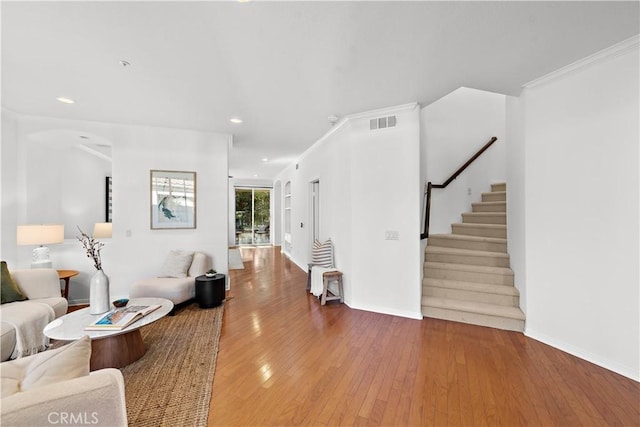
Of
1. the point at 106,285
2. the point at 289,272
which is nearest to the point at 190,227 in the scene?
the point at 106,285

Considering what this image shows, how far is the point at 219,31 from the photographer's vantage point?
199cm

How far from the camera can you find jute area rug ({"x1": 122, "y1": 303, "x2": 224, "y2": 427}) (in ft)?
5.89

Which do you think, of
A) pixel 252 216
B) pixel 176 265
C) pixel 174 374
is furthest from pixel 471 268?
pixel 252 216

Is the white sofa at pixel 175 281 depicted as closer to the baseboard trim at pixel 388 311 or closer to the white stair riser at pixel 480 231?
the baseboard trim at pixel 388 311

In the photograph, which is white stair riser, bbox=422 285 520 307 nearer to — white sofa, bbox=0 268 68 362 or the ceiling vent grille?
the ceiling vent grille

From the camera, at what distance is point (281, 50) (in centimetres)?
223

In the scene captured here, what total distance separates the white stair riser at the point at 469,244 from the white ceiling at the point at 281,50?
81.5 inches

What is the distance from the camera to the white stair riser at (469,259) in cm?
361

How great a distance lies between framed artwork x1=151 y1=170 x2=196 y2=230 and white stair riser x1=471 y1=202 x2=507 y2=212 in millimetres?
4888

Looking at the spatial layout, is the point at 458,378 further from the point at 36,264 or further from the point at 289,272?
Result: the point at 36,264

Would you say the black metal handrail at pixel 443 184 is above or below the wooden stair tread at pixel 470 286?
above

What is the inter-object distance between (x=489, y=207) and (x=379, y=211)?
2.25 meters

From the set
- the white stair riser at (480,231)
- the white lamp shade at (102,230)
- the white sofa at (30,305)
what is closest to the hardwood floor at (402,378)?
the white stair riser at (480,231)

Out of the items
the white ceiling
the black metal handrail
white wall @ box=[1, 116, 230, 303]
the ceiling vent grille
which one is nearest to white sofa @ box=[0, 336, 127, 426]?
the white ceiling
